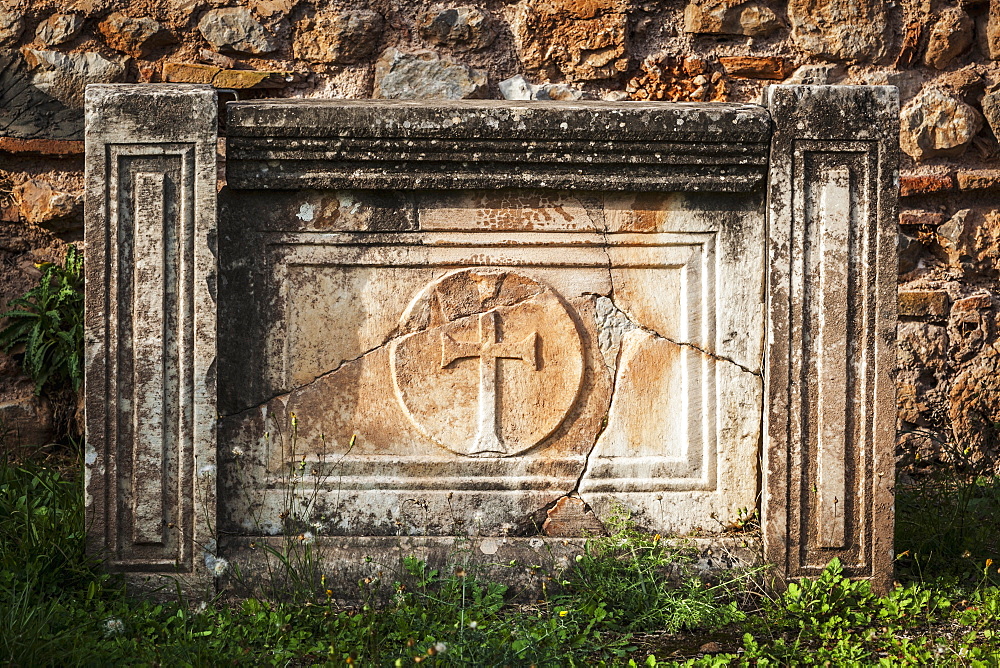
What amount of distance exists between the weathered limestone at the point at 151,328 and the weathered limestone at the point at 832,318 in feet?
5.08

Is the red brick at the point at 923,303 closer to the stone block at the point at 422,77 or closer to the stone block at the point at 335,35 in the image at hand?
the stone block at the point at 422,77

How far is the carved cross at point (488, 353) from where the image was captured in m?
2.42

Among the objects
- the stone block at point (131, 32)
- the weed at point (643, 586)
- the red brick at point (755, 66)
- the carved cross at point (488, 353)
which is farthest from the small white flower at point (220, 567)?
the red brick at point (755, 66)

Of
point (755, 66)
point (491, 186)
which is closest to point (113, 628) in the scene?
point (491, 186)

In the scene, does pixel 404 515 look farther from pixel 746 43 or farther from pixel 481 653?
pixel 746 43

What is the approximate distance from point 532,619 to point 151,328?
1.26 m

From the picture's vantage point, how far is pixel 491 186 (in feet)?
7.75

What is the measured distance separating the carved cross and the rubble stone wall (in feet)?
4.66

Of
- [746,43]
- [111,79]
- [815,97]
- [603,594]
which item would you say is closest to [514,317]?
[603,594]

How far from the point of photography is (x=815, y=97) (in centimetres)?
233

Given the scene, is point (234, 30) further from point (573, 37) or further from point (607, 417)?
point (607, 417)

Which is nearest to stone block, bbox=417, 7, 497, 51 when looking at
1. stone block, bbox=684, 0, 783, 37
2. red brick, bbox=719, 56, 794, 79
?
stone block, bbox=684, 0, 783, 37

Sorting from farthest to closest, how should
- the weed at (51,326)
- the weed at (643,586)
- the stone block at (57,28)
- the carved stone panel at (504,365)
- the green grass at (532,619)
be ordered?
the stone block at (57,28)
the weed at (51,326)
the carved stone panel at (504,365)
the weed at (643,586)
the green grass at (532,619)

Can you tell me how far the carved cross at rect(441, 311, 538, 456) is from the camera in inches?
95.3
